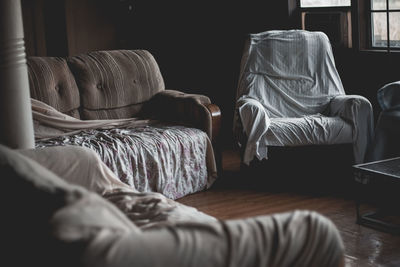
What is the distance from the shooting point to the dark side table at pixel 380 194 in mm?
3562

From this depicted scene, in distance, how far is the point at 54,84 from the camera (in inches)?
177

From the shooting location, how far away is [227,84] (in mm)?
6090

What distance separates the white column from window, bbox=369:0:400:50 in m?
3.00

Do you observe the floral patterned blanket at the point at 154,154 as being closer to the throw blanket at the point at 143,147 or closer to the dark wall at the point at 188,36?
the throw blanket at the point at 143,147

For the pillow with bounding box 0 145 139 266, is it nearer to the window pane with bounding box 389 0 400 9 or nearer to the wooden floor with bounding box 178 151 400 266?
the wooden floor with bounding box 178 151 400 266

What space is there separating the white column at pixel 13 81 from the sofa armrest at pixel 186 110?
176 cm

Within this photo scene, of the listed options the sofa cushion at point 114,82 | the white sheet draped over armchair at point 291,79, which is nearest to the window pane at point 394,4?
the white sheet draped over armchair at point 291,79

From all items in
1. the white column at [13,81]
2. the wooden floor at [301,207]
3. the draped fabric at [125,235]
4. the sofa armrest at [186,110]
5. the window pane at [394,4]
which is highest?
the window pane at [394,4]

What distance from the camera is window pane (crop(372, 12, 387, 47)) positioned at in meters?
4.98

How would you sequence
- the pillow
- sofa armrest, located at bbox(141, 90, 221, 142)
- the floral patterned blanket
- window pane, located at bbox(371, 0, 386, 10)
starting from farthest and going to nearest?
window pane, located at bbox(371, 0, 386, 10) < sofa armrest, located at bbox(141, 90, 221, 142) < the floral patterned blanket < the pillow

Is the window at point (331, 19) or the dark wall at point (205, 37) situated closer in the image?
the window at point (331, 19)

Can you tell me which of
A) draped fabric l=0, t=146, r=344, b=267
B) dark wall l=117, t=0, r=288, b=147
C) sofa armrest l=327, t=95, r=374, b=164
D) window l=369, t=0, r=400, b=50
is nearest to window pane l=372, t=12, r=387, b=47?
window l=369, t=0, r=400, b=50

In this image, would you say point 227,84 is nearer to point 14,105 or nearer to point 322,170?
point 322,170

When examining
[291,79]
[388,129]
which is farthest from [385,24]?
[388,129]
